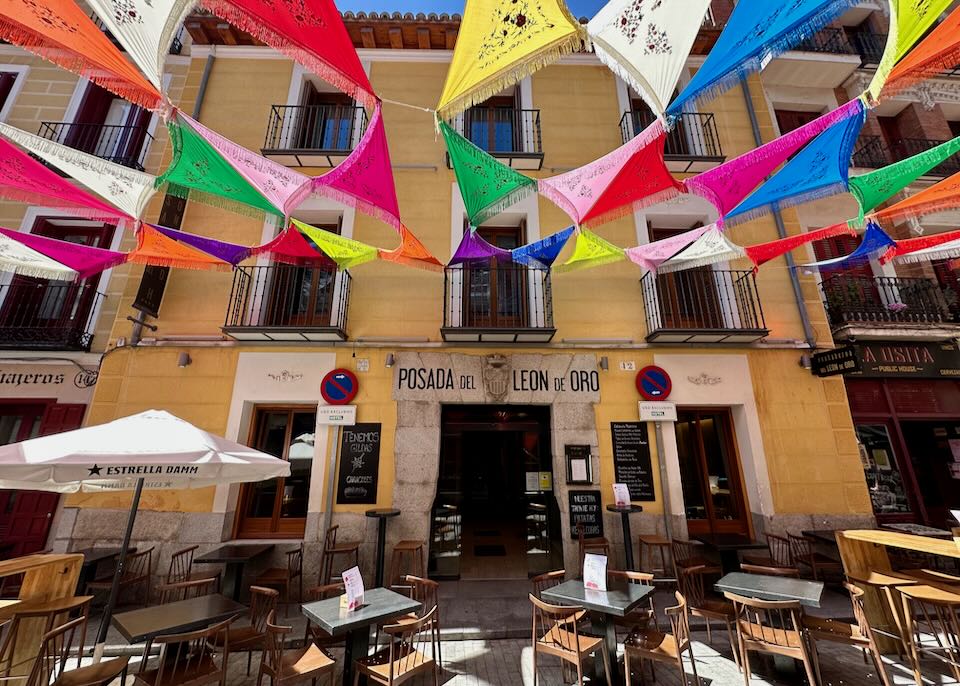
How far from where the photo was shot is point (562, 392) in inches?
251

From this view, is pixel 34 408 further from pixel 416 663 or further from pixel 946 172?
pixel 946 172

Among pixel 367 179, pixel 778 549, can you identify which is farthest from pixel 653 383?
pixel 367 179

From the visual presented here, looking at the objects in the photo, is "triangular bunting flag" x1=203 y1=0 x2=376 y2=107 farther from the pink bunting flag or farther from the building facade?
the building facade

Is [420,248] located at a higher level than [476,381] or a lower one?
higher

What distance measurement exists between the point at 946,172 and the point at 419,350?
1063 cm

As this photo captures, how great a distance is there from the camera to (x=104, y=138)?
761 centimetres

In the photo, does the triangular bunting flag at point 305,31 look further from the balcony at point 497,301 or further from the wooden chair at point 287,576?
the wooden chair at point 287,576

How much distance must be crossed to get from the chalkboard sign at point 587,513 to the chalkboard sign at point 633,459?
47 centimetres

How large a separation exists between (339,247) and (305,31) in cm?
284

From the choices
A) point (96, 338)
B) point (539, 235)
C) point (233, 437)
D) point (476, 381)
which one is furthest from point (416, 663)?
point (96, 338)

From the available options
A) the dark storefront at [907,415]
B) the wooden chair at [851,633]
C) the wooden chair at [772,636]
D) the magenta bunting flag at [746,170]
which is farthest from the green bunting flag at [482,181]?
the dark storefront at [907,415]

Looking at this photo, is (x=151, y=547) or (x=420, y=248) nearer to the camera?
(x=420, y=248)

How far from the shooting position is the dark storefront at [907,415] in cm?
665

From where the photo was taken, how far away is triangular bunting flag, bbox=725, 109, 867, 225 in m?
3.69
